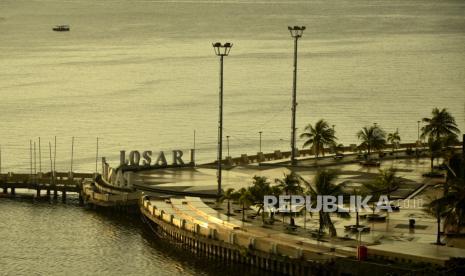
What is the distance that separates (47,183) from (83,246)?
62.9 ft

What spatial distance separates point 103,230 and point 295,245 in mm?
22808

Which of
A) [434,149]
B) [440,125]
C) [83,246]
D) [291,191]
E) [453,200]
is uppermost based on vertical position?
[440,125]

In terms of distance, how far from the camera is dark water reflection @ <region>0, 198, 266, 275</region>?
93.2 m

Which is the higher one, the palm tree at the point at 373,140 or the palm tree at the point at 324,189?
the palm tree at the point at 373,140

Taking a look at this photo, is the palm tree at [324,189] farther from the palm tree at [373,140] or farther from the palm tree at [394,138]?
the palm tree at [394,138]

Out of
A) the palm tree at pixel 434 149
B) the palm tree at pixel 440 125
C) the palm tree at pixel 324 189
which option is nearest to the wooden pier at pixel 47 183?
the palm tree at pixel 434 149

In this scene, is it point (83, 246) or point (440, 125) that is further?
point (440, 125)

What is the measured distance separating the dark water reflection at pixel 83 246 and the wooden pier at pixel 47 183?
2.40 meters

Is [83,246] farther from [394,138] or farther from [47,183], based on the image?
[394,138]

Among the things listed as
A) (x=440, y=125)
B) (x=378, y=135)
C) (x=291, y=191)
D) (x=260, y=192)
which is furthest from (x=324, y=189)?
(x=378, y=135)

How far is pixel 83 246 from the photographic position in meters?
101

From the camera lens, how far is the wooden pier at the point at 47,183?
117688mm

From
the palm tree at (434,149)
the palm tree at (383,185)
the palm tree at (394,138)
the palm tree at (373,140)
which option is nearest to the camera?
the palm tree at (383,185)

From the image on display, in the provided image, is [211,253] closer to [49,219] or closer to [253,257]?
[253,257]
